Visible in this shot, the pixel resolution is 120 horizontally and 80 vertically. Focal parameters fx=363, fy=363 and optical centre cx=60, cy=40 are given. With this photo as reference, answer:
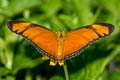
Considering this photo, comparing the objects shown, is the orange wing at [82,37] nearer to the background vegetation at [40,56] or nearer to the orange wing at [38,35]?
the orange wing at [38,35]

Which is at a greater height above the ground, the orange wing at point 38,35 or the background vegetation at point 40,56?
Result: the orange wing at point 38,35

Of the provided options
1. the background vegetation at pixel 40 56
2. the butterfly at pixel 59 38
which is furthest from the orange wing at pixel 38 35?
the background vegetation at pixel 40 56

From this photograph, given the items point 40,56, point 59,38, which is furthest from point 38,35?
point 40,56

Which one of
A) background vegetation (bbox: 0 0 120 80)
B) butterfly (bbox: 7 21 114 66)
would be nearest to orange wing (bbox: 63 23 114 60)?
butterfly (bbox: 7 21 114 66)

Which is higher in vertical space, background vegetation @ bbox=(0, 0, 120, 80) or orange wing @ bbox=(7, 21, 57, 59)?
orange wing @ bbox=(7, 21, 57, 59)

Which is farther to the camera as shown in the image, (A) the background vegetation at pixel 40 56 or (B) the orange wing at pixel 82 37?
(A) the background vegetation at pixel 40 56

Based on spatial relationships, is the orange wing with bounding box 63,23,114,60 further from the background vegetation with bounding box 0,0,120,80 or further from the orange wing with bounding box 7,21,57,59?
the background vegetation with bounding box 0,0,120,80

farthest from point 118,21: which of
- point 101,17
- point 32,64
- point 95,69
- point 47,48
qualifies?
point 47,48
